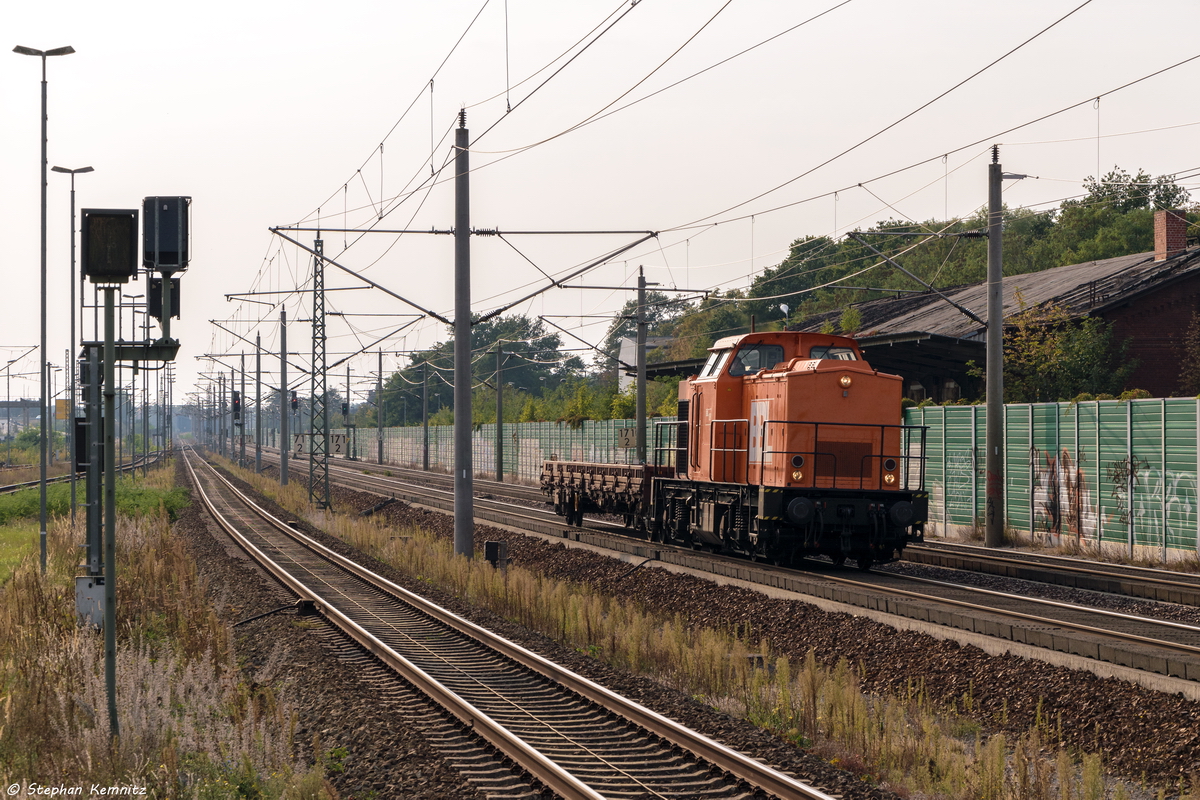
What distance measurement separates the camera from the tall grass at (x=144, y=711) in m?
7.63

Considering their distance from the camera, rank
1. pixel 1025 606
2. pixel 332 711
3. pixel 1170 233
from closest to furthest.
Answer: pixel 332 711 < pixel 1025 606 < pixel 1170 233

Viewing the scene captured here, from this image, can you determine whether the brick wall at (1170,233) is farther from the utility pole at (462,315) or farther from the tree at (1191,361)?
the utility pole at (462,315)

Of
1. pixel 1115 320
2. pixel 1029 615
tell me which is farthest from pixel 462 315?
pixel 1115 320

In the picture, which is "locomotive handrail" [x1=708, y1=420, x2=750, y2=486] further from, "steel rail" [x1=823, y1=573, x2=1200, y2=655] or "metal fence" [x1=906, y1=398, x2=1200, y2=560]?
"metal fence" [x1=906, y1=398, x2=1200, y2=560]

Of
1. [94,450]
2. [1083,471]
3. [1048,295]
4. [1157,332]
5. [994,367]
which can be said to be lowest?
[1083,471]

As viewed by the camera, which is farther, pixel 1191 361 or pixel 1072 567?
pixel 1191 361

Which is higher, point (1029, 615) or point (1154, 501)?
point (1154, 501)

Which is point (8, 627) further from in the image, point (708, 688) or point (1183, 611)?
point (1183, 611)

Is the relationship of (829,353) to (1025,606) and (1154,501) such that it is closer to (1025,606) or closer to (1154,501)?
(1025,606)

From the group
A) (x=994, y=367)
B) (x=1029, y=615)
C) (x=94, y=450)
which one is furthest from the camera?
(x=994, y=367)

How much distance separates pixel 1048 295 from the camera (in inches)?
1539

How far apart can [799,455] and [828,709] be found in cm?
924

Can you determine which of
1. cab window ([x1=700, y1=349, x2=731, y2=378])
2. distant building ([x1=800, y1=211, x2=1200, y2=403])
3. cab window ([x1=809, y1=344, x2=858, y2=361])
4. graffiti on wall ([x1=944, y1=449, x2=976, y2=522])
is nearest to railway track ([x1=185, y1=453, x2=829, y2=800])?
cab window ([x1=700, y1=349, x2=731, y2=378])

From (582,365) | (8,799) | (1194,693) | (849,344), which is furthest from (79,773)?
(582,365)
